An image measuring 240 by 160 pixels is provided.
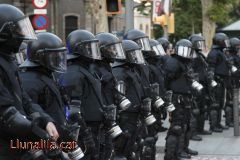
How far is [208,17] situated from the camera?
2688 centimetres

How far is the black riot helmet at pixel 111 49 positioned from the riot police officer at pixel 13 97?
2.56m

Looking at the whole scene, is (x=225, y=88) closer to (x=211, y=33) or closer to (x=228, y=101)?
(x=228, y=101)

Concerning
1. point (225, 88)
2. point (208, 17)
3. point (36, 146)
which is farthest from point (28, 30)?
point (208, 17)

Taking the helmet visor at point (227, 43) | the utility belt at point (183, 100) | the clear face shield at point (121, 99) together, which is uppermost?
the helmet visor at point (227, 43)

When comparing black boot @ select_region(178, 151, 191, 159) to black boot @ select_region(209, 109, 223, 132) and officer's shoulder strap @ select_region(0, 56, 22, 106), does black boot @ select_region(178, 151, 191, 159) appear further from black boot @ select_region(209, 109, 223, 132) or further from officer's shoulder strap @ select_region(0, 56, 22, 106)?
officer's shoulder strap @ select_region(0, 56, 22, 106)

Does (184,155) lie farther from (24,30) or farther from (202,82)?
(24,30)

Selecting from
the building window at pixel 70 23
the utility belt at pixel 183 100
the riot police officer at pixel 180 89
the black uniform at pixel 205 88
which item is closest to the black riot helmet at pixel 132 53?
the riot police officer at pixel 180 89

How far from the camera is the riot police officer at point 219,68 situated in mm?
12500

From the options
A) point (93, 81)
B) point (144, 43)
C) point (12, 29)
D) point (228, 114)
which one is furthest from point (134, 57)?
point (228, 114)

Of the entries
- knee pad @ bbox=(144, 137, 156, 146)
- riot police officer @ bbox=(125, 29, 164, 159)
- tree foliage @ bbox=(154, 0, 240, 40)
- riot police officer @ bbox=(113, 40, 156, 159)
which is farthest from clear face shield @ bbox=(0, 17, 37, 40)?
tree foliage @ bbox=(154, 0, 240, 40)

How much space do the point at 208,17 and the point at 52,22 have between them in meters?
10.6

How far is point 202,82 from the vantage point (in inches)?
476

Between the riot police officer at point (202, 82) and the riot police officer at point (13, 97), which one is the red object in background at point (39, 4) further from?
the riot police officer at point (13, 97)

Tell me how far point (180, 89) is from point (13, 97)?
547 centimetres
